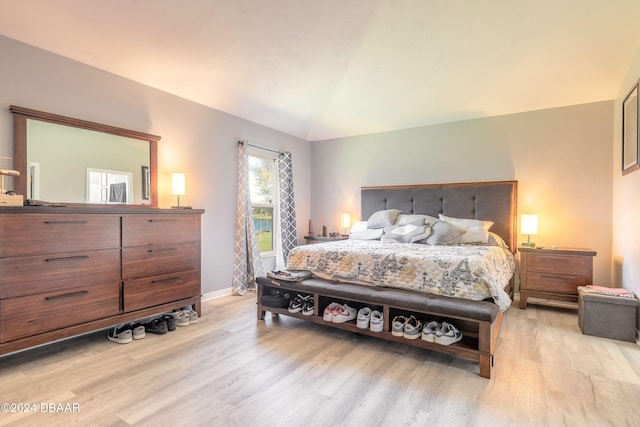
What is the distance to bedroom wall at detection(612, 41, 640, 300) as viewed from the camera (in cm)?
273

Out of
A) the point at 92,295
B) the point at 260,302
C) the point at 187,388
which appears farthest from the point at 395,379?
the point at 92,295

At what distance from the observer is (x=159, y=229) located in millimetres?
2777

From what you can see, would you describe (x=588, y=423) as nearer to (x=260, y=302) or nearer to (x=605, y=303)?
(x=605, y=303)

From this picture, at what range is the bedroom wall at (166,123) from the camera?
240cm

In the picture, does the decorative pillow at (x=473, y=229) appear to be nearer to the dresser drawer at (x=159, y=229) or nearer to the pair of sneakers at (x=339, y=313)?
the pair of sneakers at (x=339, y=313)

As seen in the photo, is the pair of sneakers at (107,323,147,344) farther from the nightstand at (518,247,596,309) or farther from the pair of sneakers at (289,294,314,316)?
the nightstand at (518,247,596,309)

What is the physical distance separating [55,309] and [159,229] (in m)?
0.91

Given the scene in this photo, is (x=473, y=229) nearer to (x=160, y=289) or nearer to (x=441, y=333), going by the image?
(x=441, y=333)

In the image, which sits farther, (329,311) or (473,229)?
(473,229)

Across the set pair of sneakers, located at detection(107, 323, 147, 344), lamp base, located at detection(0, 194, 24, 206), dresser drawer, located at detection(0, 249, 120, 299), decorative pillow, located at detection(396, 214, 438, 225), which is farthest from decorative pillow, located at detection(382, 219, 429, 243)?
lamp base, located at detection(0, 194, 24, 206)

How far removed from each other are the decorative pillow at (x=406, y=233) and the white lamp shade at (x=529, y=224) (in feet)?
3.57

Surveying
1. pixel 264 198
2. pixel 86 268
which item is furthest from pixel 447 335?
pixel 264 198

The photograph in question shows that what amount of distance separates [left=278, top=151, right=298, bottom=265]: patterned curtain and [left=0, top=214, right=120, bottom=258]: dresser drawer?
258cm

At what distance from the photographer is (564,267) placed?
10.8 ft
